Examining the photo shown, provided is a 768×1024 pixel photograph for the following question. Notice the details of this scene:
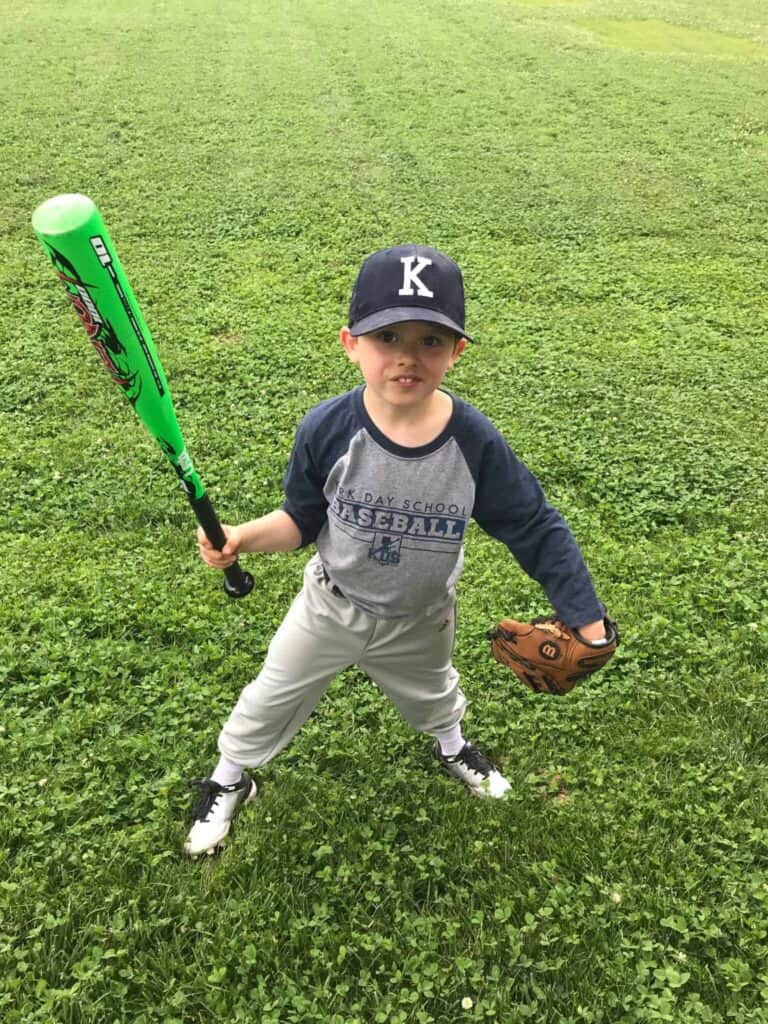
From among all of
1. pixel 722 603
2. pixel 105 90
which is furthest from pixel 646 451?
pixel 105 90

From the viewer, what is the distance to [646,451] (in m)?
5.29

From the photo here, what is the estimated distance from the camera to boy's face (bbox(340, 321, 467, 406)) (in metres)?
2.18

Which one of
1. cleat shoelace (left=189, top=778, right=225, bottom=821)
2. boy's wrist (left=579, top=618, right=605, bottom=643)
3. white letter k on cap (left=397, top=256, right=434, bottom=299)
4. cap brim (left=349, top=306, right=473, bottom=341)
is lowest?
cleat shoelace (left=189, top=778, right=225, bottom=821)

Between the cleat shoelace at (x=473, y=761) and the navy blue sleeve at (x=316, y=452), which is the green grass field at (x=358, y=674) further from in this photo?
the navy blue sleeve at (x=316, y=452)

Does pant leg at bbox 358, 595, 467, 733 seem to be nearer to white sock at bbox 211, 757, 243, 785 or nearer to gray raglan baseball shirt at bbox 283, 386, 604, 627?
gray raglan baseball shirt at bbox 283, 386, 604, 627

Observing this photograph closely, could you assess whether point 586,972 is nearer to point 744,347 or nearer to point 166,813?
point 166,813

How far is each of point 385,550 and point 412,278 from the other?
2.65 feet

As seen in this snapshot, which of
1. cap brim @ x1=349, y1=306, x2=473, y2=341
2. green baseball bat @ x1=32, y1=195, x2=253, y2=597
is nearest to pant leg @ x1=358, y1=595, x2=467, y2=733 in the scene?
green baseball bat @ x1=32, y1=195, x2=253, y2=597

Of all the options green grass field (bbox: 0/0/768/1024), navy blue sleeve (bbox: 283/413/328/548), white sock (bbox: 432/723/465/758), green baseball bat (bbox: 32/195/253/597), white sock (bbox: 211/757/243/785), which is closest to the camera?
green baseball bat (bbox: 32/195/253/597)

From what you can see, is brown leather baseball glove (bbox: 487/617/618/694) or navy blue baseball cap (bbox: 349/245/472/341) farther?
brown leather baseball glove (bbox: 487/617/618/694)

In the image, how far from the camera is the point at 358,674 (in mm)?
Answer: 3717

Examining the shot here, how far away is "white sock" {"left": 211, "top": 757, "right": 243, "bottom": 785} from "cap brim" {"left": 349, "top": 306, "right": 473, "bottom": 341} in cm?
171

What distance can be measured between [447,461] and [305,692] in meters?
1.01

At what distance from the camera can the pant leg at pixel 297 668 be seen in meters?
2.66
